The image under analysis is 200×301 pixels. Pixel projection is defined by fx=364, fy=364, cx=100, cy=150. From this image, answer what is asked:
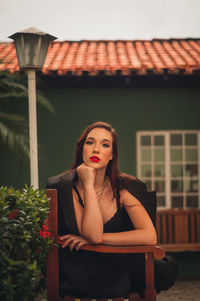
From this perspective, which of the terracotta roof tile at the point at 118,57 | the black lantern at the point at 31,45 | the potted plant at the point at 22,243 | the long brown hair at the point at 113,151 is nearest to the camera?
the potted plant at the point at 22,243

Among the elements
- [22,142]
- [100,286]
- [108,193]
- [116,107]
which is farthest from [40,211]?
[116,107]

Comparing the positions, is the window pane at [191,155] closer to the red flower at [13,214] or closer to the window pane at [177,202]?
the window pane at [177,202]

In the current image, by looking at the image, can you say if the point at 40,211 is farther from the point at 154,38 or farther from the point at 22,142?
the point at 154,38

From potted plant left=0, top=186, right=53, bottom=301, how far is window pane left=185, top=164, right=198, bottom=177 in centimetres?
423

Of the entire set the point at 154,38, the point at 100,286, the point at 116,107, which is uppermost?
the point at 154,38

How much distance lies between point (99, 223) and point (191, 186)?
4.31 metres

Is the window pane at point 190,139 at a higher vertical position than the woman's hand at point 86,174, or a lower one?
higher

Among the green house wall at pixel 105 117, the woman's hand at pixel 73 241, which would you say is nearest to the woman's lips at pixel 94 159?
the woman's hand at pixel 73 241

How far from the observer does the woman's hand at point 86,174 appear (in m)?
2.55

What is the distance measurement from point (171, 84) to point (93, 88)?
1.36 m

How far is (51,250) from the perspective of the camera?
2635 millimetres

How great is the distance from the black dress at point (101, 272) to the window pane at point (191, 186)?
3.93m

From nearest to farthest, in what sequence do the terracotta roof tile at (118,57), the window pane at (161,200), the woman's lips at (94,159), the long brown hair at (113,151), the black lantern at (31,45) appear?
the woman's lips at (94,159) < the long brown hair at (113,151) < the black lantern at (31,45) < the terracotta roof tile at (118,57) < the window pane at (161,200)

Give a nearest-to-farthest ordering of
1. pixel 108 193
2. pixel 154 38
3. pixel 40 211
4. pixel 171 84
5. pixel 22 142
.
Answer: pixel 40 211 → pixel 108 193 → pixel 22 142 → pixel 171 84 → pixel 154 38
